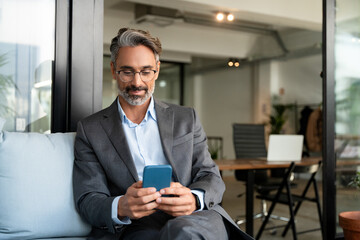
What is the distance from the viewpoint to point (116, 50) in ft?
6.99

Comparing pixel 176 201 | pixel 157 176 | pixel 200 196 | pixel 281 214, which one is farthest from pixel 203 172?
pixel 281 214

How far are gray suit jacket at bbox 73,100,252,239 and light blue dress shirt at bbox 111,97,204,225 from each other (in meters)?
0.04

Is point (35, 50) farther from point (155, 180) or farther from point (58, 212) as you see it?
point (155, 180)

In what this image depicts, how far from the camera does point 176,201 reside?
176 cm

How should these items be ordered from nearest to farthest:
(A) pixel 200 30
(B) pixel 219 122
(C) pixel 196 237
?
(C) pixel 196 237, (A) pixel 200 30, (B) pixel 219 122

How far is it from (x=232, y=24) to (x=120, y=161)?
7.22 m

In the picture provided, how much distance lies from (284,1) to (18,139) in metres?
5.27

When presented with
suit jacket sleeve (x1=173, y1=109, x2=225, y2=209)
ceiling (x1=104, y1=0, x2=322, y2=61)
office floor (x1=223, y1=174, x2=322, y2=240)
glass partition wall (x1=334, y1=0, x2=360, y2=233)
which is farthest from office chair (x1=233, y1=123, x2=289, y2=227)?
suit jacket sleeve (x1=173, y1=109, x2=225, y2=209)

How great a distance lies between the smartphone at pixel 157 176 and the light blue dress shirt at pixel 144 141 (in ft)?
1.25

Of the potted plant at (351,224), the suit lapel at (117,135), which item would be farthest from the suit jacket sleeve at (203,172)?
the potted plant at (351,224)

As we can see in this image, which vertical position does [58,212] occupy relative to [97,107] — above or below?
below

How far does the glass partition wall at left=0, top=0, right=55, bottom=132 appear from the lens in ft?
7.97

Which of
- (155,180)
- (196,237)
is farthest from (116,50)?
(196,237)

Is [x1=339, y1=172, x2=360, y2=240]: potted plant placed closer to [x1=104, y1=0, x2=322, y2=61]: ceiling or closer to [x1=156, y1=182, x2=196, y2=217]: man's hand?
[x1=156, y1=182, x2=196, y2=217]: man's hand
